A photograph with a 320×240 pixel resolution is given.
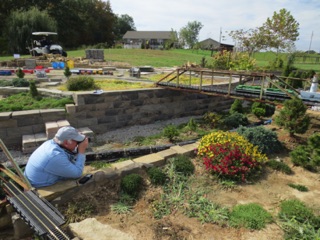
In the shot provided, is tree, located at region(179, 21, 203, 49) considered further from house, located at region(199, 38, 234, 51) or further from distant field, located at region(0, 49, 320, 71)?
distant field, located at region(0, 49, 320, 71)

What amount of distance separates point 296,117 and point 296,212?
3.36m

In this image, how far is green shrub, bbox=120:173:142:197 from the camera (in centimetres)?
421

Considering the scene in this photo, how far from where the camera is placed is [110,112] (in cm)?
982

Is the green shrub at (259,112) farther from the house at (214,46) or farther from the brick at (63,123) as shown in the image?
the house at (214,46)

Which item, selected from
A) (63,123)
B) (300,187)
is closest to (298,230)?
(300,187)

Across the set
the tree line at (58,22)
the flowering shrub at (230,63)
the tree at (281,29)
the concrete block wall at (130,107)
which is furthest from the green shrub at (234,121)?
the tree line at (58,22)

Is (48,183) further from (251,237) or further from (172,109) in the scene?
(172,109)

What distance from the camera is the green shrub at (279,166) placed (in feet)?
17.2

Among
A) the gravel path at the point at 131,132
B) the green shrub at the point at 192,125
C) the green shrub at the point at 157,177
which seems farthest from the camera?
the green shrub at the point at 192,125

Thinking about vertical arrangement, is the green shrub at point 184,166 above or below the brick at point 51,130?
above

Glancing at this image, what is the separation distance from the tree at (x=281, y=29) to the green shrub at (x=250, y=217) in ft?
87.0

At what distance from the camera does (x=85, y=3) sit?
51.7 m

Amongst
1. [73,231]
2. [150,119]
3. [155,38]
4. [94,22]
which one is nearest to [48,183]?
[73,231]

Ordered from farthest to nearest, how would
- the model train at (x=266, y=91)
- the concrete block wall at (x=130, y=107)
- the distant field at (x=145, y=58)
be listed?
the distant field at (x=145, y=58) < the concrete block wall at (x=130, y=107) < the model train at (x=266, y=91)
